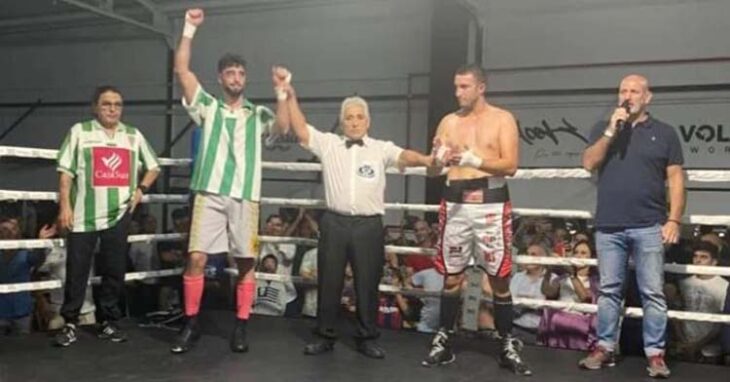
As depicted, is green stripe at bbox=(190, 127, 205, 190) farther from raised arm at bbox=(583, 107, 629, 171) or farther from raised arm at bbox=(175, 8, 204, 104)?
raised arm at bbox=(583, 107, 629, 171)

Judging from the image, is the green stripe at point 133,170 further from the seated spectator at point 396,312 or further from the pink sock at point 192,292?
the seated spectator at point 396,312

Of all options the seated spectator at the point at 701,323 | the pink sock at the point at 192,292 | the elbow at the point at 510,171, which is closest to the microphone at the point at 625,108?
the elbow at the point at 510,171

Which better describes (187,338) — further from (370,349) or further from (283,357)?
(370,349)

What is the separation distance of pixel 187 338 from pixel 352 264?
2.55 ft

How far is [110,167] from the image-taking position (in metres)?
3.33

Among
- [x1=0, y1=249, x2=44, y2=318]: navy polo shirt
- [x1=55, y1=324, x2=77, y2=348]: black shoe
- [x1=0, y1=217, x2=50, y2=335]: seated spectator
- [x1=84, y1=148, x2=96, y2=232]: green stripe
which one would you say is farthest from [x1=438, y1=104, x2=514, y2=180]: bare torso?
[x1=0, y1=249, x2=44, y2=318]: navy polo shirt

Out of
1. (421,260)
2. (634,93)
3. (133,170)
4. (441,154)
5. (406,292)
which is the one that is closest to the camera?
(441,154)

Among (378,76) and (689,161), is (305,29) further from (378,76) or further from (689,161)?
(689,161)

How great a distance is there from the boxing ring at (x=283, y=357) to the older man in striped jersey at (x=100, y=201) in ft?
0.43

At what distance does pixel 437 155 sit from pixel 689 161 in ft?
17.2

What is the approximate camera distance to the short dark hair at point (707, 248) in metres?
4.14

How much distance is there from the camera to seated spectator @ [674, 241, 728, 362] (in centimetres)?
344

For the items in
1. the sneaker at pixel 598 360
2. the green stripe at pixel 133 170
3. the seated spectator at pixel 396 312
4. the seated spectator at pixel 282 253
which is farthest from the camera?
the seated spectator at pixel 282 253

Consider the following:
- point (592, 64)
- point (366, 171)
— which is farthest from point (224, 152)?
point (592, 64)
